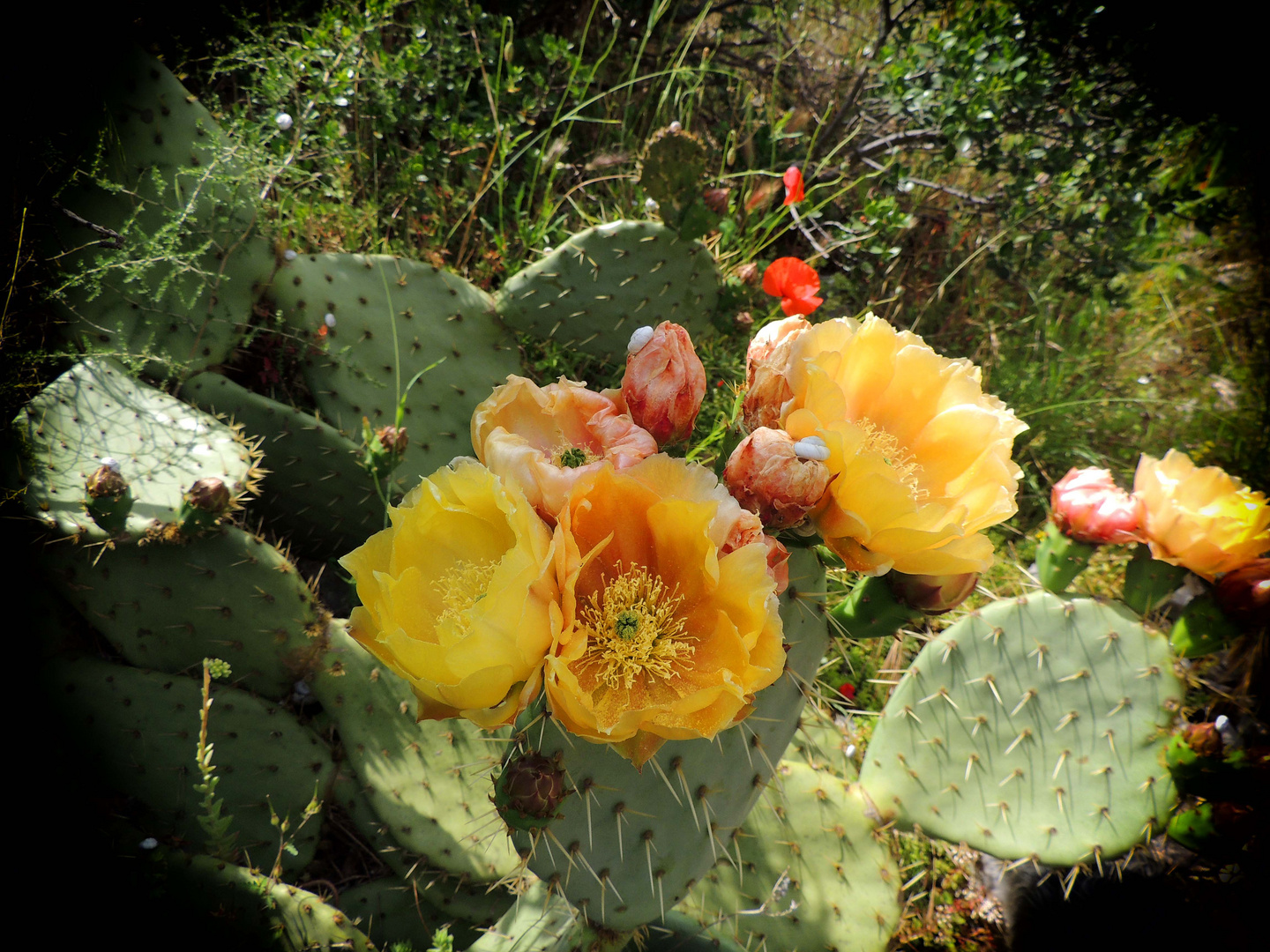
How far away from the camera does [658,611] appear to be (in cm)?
54

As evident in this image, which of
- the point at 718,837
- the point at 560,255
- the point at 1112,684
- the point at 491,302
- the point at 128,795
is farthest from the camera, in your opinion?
the point at 491,302

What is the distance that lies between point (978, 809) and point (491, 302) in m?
1.40

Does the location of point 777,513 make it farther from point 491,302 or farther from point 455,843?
point 491,302

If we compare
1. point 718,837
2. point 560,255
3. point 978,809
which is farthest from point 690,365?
point 560,255

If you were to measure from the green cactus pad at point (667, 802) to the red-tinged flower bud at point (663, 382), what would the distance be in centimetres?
20

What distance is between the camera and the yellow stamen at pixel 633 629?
526mm

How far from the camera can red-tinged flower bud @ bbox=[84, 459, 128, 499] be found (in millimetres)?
974

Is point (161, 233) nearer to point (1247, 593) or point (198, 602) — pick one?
point (198, 602)

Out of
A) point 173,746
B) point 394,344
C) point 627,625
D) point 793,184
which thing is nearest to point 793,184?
point 793,184

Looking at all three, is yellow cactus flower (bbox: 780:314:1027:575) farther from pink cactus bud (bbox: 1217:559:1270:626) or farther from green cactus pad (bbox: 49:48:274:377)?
green cactus pad (bbox: 49:48:274:377)

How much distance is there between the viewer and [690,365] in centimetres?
58

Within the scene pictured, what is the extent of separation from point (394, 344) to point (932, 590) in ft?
4.09

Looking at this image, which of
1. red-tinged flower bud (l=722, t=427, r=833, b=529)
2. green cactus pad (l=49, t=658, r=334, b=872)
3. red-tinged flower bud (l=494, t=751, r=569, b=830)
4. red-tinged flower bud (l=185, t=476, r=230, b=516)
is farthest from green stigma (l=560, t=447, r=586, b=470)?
green cactus pad (l=49, t=658, r=334, b=872)

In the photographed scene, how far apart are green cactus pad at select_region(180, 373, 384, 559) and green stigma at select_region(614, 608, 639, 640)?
1.05 metres
